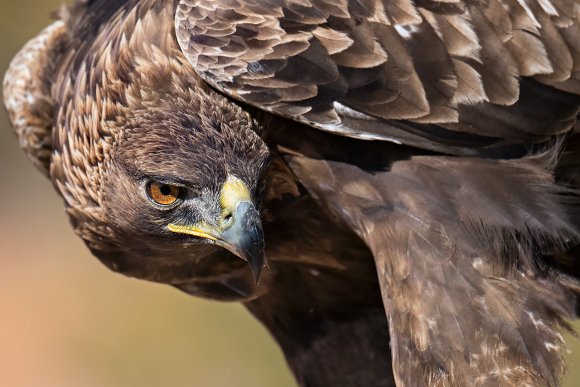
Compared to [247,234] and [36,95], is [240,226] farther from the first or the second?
[36,95]

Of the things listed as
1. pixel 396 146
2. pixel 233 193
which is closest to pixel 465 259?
pixel 396 146

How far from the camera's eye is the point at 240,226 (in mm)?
4730

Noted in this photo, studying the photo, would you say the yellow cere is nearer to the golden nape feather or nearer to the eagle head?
the eagle head

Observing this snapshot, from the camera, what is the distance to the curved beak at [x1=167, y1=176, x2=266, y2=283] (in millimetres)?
4730

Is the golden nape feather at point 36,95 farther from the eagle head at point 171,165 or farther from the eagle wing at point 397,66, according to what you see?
the eagle wing at point 397,66

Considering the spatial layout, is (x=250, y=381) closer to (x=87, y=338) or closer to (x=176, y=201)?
(x=87, y=338)

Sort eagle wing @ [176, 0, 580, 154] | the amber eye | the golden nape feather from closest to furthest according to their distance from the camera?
eagle wing @ [176, 0, 580, 154] < the amber eye < the golden nape feather

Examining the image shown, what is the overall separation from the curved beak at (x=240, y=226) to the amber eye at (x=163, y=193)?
7.4 inches

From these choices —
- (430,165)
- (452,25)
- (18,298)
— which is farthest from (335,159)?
(18,298)

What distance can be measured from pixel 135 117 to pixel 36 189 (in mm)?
8193

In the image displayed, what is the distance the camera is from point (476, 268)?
15.8 feet

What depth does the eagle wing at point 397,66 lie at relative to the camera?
4723mm

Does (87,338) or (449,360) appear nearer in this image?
(449,360)

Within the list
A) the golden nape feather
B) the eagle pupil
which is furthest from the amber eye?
the golden nape feather
